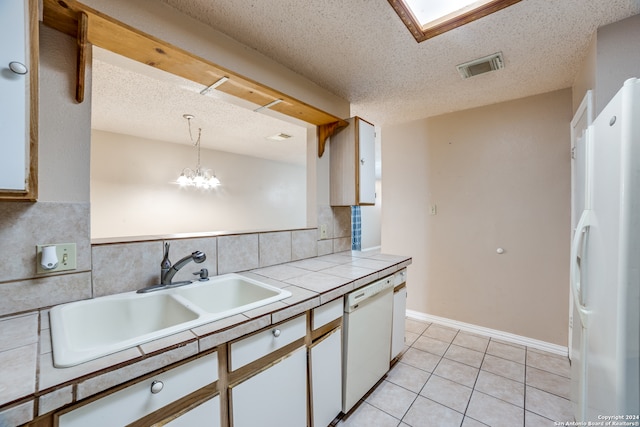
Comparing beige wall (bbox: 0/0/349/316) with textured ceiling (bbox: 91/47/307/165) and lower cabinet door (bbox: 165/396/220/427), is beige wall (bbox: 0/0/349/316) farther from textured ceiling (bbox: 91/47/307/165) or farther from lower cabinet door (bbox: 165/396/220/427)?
lower cabinet door (bbox: 165/396/220/427)

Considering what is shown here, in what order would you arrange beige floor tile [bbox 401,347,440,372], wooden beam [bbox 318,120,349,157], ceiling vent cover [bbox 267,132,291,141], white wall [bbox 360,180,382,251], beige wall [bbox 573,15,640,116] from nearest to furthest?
beige wall [bbox 573,15,640,116]
beige floor tile [bbox 401,347,440,372]
wooden beam [bbox 318,120,349,157]
ceiling vent cover [bbox 267,132,291,141]
white wall [bbox 360,180,382,251]

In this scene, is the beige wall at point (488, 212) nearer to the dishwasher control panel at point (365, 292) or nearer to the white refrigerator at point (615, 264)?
the dishwasher control panel at point (365, 292)

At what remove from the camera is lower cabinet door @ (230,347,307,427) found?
0.99 meters

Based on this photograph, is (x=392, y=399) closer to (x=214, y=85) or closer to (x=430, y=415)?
(x=430, y=415)

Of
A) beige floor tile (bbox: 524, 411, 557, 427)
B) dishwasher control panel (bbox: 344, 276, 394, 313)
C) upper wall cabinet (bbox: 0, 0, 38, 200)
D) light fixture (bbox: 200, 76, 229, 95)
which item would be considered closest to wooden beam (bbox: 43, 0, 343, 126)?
light fixture (bbox: 200, 76, 229, 95)

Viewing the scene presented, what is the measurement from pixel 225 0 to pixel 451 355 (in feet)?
9.55

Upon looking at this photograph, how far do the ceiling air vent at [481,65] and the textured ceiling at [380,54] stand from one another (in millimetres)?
58

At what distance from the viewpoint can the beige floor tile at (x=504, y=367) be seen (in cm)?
199

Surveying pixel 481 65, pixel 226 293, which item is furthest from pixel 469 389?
pixel 481 65

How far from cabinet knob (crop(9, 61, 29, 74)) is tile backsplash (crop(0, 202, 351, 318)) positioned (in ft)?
1.68

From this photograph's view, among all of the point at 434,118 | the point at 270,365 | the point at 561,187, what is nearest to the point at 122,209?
the point at 270,365

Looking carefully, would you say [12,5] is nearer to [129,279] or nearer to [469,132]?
[129,279]

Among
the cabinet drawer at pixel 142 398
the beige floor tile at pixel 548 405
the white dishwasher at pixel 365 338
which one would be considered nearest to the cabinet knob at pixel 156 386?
the cabinet drawer at pixel 142 398

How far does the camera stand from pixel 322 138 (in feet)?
7.38
